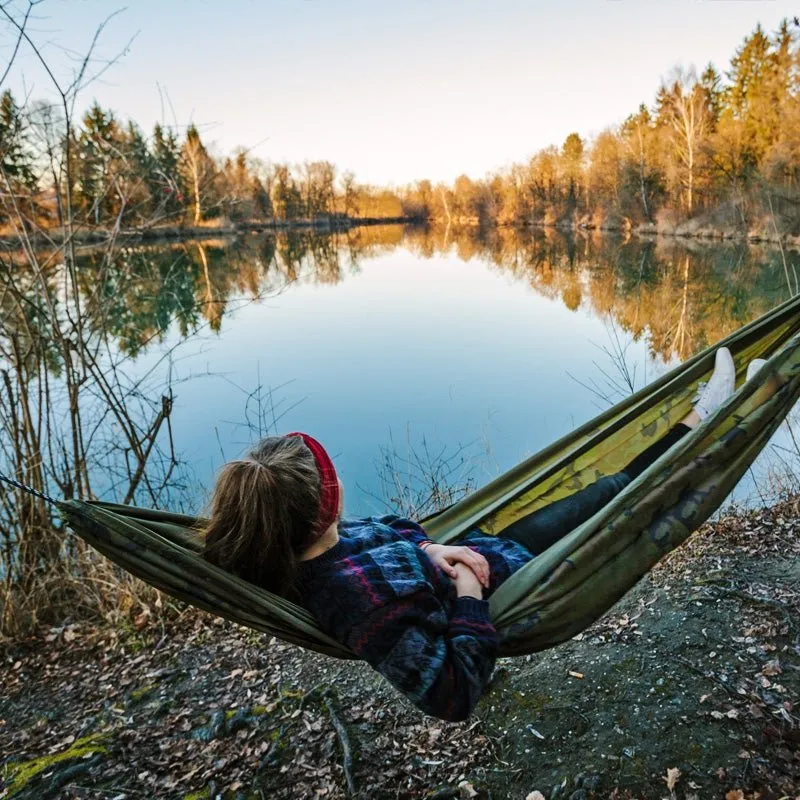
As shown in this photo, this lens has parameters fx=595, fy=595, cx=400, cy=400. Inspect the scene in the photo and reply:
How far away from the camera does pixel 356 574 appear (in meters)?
1.15

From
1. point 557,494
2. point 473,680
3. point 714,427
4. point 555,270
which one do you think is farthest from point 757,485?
point 555,270

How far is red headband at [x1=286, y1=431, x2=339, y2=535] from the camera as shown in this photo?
1.18 meters

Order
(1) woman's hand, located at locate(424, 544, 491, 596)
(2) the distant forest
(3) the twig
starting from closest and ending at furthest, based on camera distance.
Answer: (1) woman's hand, located at locate(424, 544, 491, 596) < (3) the twig < (2) the distant forest

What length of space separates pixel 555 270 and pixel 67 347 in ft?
47.0

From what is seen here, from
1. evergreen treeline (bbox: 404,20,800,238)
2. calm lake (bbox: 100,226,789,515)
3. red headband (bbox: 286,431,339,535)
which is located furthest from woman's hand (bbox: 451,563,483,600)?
evergreen treeline (bbox: 404,20,800,238)

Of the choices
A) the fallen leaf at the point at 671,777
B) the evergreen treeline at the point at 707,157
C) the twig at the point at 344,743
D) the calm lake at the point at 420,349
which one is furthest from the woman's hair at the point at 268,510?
the evergreen treeline at the point at 707,157

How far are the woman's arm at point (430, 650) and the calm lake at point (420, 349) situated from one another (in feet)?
6.30

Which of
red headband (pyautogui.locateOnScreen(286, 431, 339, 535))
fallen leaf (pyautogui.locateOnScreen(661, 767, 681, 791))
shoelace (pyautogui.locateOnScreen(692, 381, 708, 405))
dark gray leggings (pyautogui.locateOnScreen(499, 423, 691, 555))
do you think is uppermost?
red headband (pyautogui.locateOnScreen(286, 431, 339, 535))

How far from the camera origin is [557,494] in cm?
185

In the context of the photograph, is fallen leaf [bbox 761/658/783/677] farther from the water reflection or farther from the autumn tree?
the autumn tree

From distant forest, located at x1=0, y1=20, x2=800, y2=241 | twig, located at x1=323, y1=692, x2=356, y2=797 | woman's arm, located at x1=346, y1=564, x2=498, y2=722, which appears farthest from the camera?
distant forest, located at x1=0, y1=20, x2=800, y2=241

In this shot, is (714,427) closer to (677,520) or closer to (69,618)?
(677,520)

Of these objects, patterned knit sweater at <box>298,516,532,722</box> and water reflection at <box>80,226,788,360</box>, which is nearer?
patterned knit sweater at <box>298,516,532,722</box>

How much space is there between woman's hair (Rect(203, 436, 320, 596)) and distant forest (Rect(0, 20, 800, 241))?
193 cm
